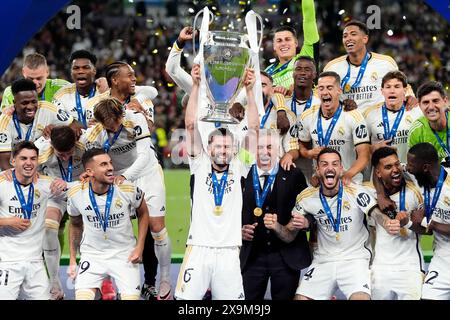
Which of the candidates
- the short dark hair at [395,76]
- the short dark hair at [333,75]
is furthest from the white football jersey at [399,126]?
the short dark hair at [333,75]

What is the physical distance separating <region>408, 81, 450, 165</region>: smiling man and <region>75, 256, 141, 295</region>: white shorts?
2.22 metres

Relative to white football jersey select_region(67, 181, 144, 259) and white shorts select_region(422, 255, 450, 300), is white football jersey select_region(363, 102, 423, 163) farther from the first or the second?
white football jersey select_region(67, 181, 144, 259)

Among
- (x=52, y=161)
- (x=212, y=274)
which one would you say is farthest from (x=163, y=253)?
(x=212, y=274)

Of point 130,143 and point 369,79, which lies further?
point 369,79

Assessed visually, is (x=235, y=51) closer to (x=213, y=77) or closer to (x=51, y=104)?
(x=213, y=77)

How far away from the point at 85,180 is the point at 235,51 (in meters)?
1.65

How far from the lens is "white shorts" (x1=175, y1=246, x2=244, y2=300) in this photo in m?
8.03

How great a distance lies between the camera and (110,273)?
8.44 meters

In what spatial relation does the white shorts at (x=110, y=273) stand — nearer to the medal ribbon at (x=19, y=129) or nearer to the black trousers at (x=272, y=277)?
the black trousers at (x=272, y=277)

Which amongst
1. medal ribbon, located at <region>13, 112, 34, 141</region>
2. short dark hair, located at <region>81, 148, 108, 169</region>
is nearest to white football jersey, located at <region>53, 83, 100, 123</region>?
medal ribbon, located at <region>13, 112, 34, 141</region>

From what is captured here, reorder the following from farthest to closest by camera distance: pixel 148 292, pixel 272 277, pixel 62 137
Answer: pixel 148 292, pixel 62 137, pixel 272 277

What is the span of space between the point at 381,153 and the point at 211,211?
1.27m

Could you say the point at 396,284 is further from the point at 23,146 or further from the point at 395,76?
the point at 23,146
